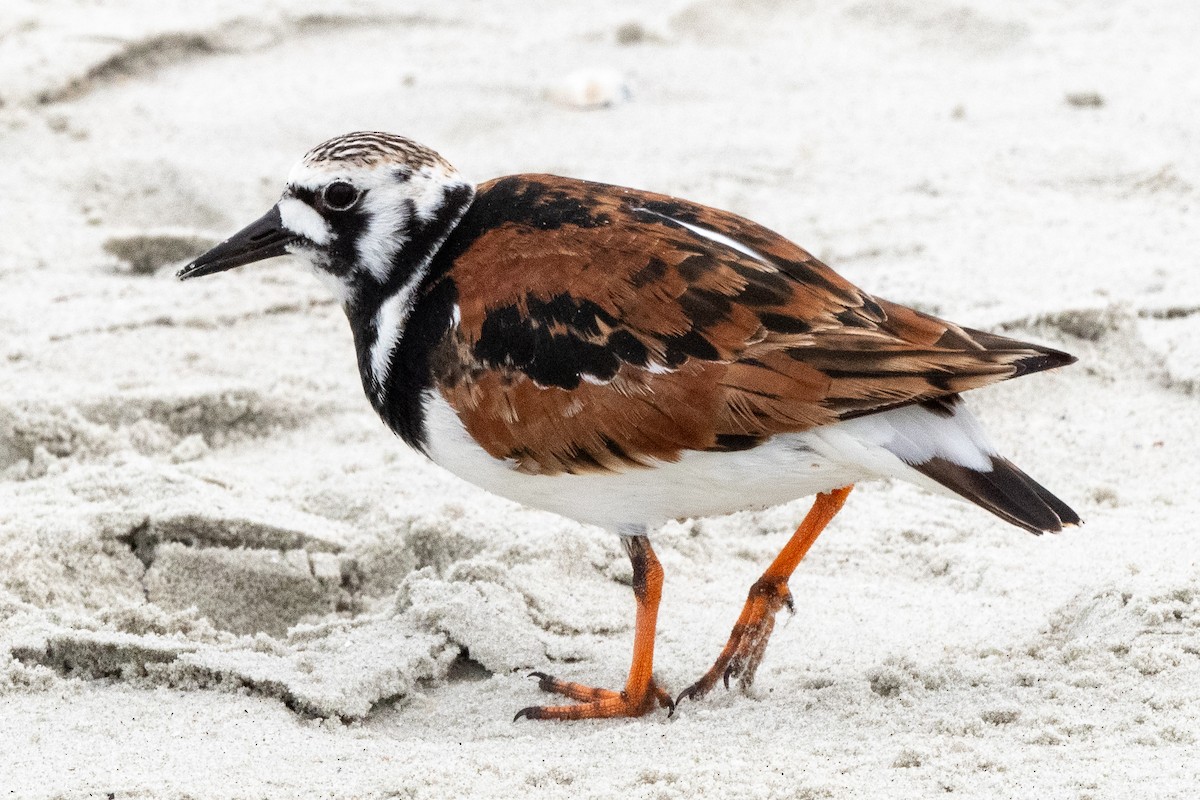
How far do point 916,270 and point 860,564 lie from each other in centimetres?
162

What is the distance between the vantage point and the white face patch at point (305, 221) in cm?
349

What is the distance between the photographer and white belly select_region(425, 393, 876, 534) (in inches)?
121

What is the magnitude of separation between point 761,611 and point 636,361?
2.44ft

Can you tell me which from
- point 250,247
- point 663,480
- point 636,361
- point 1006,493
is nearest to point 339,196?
point 250,247

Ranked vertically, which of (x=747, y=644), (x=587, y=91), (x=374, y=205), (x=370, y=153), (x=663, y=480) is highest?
(x=370, y=153)

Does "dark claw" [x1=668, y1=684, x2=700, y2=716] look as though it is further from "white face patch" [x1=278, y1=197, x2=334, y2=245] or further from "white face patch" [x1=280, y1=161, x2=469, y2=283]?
"white face patch" [x1=278, y1=197, x2=334, y2=245]

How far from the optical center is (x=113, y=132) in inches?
258

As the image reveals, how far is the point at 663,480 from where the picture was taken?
315 cm

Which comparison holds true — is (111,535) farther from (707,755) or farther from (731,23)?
(731,23)

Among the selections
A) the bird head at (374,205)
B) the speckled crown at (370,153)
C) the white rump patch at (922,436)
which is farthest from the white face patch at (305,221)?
the white rump patch at (922,436)

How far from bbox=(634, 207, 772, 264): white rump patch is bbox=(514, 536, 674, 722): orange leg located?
69 centimetres

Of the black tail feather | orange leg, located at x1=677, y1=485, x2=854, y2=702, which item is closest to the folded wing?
the black tail feather

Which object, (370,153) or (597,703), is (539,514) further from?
(370,153)

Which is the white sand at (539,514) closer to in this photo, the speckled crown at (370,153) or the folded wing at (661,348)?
the folded wing at (661,348)
